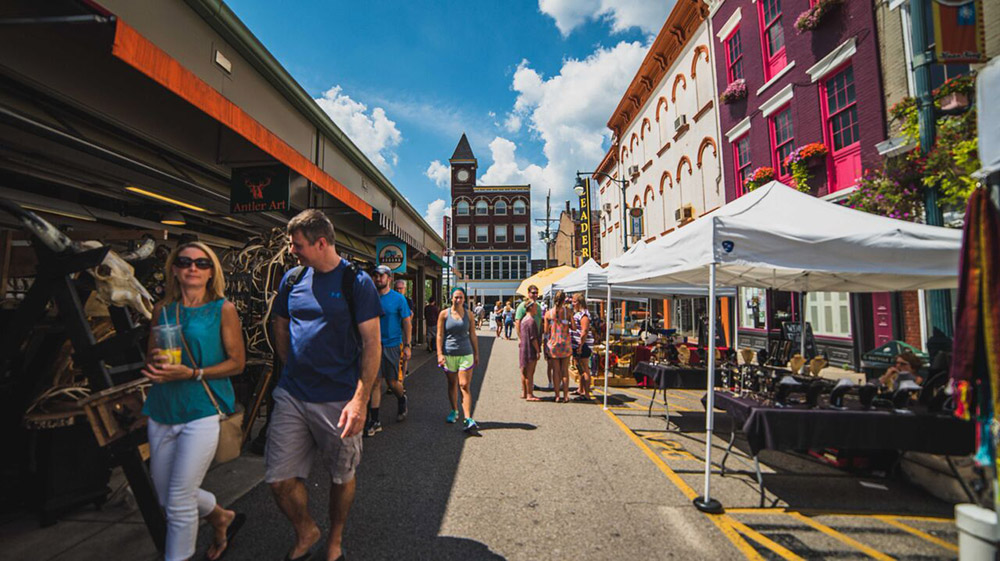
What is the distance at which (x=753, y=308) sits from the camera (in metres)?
12.2

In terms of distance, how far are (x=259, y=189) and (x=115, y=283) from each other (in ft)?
10.2

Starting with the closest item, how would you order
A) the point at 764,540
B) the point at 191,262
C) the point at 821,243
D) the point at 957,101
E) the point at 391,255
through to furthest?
the point at 191,262 → the point at 764,540 → the point at 821,243 → the point at 957,101 → the point at 391,255

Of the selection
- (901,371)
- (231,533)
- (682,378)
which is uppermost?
(901,371)

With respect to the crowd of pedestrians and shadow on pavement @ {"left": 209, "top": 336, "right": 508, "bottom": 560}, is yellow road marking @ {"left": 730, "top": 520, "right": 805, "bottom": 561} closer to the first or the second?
shadow on pavement @ {"left": 209, "top": 336, "right": 508, "bottom": 560}

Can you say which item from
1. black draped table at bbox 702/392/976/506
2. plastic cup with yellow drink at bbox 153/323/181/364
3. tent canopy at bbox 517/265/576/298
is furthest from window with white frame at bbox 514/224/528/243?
plastic cup with yellow drink at bbox 153/323/181/364

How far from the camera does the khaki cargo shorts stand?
241 centimetres

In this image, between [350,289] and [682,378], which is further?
[682,378]

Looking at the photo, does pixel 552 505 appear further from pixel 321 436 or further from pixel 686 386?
pixel 686 386

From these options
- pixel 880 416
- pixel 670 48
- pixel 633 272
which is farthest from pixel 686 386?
pixel 670 48

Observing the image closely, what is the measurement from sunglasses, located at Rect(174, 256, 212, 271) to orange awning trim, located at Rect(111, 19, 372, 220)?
4.90ft

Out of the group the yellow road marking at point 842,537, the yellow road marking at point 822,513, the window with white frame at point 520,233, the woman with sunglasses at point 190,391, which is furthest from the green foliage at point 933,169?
the window with white frame at point 520,233

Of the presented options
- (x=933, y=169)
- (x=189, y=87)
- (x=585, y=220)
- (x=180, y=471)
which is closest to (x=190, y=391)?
(x=180, y=471)

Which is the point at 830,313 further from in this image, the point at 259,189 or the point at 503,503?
the point at 259,189

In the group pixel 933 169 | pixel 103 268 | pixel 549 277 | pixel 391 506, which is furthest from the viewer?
pixel 549 277
